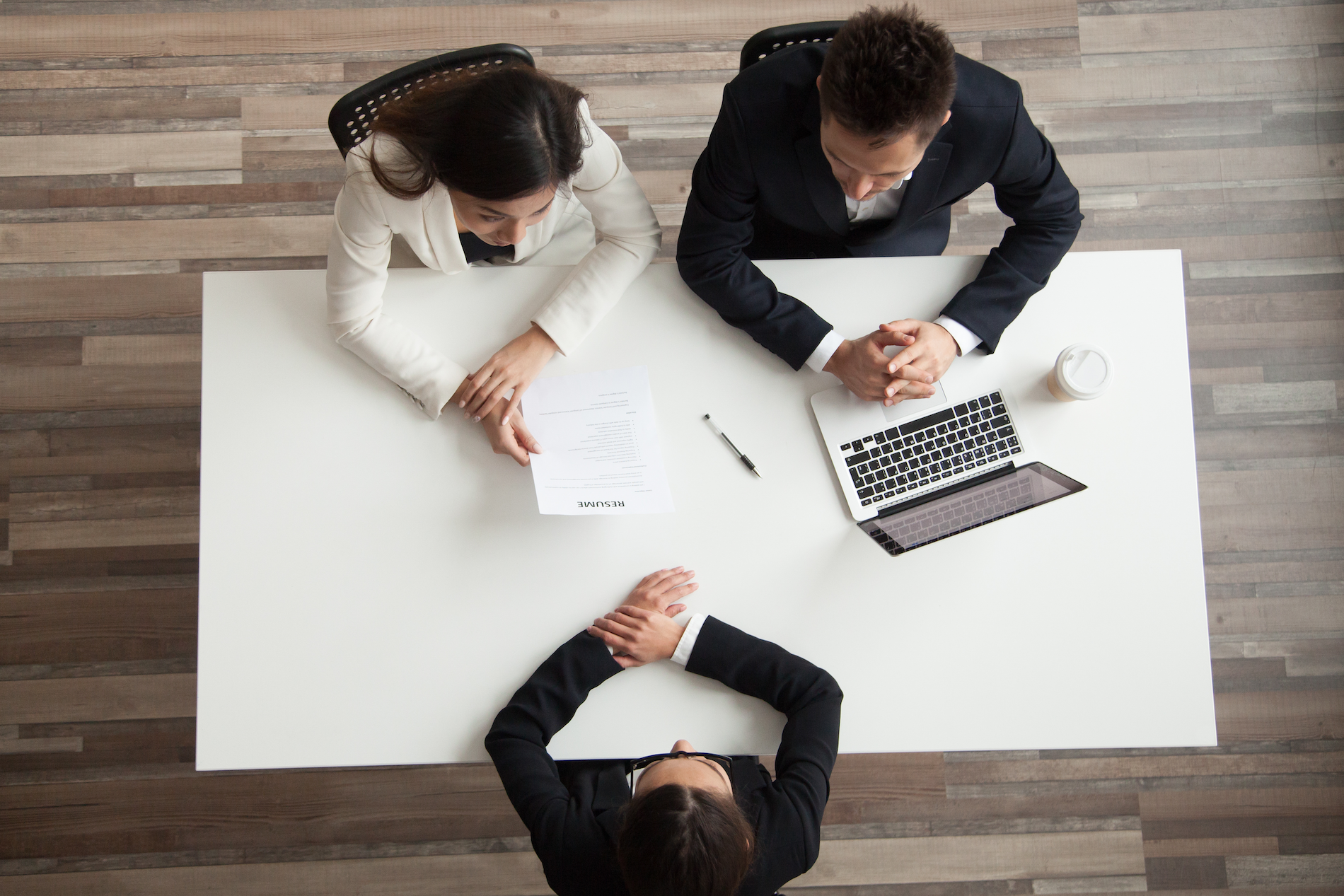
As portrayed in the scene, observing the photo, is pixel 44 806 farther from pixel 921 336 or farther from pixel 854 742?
pixel 921 336

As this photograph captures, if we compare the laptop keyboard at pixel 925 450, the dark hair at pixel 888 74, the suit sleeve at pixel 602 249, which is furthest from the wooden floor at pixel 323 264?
the dark hair at pixel 888 74

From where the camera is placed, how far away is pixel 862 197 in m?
1.22

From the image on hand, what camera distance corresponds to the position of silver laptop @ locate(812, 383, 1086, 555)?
4.24ft

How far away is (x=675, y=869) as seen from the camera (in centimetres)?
110

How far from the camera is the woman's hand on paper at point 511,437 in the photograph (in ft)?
4.28

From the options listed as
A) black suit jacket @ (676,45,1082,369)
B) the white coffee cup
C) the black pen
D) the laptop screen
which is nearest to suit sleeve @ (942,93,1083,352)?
black suit jacket @ (676,45,1082,369)

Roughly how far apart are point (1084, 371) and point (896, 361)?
0.98 ft

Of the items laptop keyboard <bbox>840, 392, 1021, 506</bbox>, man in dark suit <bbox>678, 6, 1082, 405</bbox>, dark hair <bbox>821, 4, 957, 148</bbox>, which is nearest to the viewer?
dark hair <bbox>821, 4, 957, 148</bbox>

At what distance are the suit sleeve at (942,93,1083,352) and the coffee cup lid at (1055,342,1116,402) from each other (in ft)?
0.34

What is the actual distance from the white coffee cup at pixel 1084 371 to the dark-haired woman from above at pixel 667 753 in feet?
1.89

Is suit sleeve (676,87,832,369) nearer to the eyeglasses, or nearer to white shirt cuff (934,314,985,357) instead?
white shirt cuff (934,314,985,357)

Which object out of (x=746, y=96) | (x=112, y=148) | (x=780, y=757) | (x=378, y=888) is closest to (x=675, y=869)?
(x=780, y=757)

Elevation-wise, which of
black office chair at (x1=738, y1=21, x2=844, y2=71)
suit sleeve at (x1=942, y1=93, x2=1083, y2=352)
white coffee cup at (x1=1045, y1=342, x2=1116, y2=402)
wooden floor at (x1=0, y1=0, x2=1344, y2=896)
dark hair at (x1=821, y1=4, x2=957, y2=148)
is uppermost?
dark hair at (x1=821, y1=4, x2=957, y2=148)

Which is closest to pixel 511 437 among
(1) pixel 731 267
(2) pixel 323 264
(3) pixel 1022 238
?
(1) pixel 731 267
